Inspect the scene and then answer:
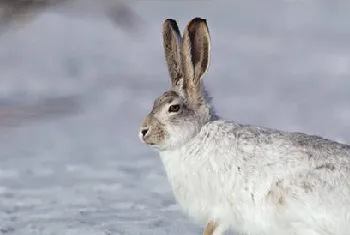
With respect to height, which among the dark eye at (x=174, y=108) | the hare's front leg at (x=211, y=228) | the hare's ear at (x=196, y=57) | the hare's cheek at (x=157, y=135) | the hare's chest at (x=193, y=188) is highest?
the hare's ear at (x=196, y=57)

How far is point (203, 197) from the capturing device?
330 centimetres

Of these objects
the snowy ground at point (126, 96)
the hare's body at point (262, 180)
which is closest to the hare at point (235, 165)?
the hare's body at point (262, 180)

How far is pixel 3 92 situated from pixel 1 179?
66 cm

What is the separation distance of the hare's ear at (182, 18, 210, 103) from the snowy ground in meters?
0.69

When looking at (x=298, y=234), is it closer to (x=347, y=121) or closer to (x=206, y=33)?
(x=206, y=33)

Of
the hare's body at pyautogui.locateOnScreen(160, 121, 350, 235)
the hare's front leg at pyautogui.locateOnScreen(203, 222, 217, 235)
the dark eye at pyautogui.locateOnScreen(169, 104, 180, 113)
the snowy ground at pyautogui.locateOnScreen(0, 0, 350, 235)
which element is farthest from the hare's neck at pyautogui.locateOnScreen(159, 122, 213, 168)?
the snowy ground at pyautogui.locateOnScreen(0, 0, 350, 235)

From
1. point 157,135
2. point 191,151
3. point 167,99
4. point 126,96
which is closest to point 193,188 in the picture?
point 191,151

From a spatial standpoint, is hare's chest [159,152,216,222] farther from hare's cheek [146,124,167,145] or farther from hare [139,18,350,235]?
hare's cheek [146,124,167,145]

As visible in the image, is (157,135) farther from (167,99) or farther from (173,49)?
(173,49)

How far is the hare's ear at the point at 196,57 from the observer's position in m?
3.41

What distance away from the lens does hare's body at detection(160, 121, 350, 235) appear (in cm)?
308

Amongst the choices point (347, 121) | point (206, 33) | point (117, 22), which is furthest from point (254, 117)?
point (117, 22)

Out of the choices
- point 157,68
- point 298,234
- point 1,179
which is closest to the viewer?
point 298,234

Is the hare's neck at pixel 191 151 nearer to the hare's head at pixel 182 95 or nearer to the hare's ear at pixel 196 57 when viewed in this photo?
the hare's head at pixel 182 95
